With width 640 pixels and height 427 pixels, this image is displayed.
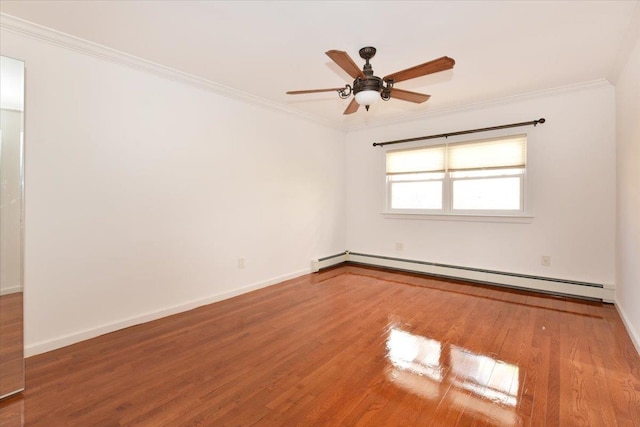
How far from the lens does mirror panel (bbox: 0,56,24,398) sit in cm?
198

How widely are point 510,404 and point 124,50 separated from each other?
12.9ft

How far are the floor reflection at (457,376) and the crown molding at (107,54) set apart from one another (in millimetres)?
3207

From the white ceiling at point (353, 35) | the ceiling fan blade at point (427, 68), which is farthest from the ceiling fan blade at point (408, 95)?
the white ceiling at point (353, 35)

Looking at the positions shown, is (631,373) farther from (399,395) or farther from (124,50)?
(124,50)

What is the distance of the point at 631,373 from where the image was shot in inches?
80.6

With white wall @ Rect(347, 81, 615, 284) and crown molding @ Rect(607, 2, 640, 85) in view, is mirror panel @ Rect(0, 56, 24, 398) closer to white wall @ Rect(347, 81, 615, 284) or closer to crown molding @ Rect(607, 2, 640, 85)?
crown molding @ Rect(607, 2, 640, 85)

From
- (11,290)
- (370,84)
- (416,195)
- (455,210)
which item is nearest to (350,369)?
(370,84)

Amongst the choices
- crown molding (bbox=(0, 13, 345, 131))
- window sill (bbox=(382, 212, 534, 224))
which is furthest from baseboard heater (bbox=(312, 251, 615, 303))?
crown molding (bbox=(0, 13, 345, 131))

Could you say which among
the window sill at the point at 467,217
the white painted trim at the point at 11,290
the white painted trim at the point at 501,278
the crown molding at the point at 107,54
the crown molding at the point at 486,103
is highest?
the crown molding at the point at 486,103

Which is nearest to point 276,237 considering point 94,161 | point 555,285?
point 94,161

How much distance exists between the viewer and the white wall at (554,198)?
3.42 meters

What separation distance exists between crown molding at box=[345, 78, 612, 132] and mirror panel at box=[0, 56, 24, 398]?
14.2ft

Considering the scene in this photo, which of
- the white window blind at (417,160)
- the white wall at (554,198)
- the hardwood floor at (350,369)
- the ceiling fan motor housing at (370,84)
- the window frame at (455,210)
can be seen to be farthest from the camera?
the white window blind at (417,160)

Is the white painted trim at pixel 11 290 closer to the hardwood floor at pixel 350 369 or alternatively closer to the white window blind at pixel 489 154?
the hardwood floor at pixel 350 369
